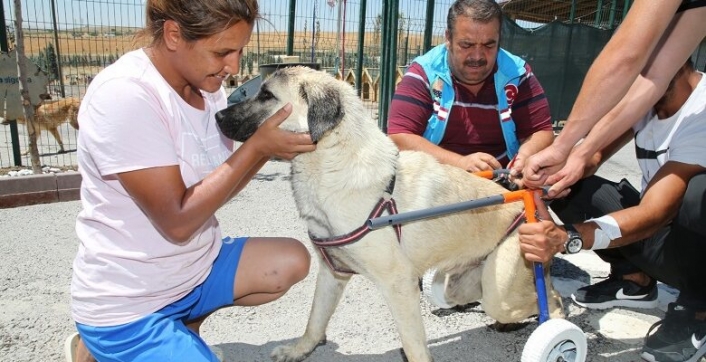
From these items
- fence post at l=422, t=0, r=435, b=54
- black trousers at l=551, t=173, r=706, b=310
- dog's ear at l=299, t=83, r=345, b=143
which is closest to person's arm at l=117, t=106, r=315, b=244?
dog's ear at l=299, t=83, r=345, b=143

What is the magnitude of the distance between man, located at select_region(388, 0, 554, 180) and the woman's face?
1681 millimetres

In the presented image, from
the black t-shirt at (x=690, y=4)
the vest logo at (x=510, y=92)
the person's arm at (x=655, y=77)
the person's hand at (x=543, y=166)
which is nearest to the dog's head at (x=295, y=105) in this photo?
the person's hand at (x=543, y=166)

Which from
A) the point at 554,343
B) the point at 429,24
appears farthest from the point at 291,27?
the point at 554,343

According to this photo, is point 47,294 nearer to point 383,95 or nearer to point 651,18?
point 651,18

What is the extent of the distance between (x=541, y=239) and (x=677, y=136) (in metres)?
1.19

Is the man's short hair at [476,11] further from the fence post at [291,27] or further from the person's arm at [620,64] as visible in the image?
the fence post at [291,27]

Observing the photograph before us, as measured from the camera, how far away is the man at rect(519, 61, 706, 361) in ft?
8.39

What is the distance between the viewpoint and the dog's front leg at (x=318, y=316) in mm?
2820

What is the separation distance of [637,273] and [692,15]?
6.07 ft

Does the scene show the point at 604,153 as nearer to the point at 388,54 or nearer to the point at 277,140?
the point at 277,140

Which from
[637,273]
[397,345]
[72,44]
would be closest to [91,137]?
[397,345]

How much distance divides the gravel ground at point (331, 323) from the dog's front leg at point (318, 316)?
11 centimetres

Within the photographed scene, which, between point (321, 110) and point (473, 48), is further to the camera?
point (473, 48)

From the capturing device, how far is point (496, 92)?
3596mm
